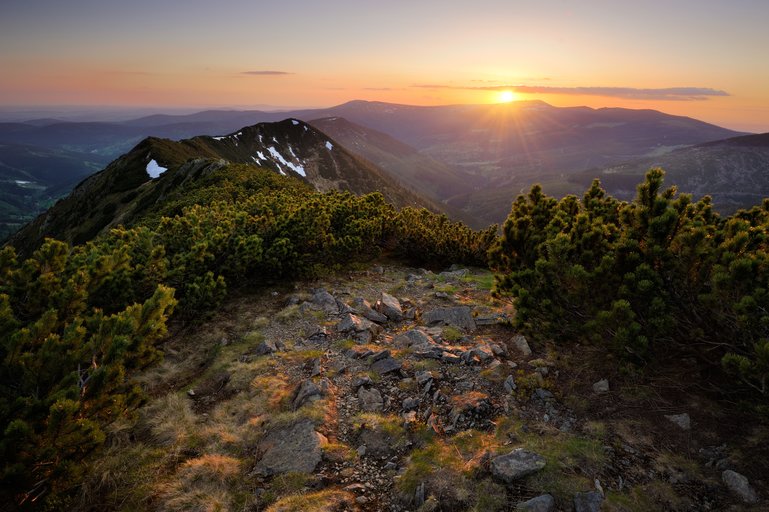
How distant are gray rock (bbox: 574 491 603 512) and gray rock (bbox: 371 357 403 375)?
4.90 m

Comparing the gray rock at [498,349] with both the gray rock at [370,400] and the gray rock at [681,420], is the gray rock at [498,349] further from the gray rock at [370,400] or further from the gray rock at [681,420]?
the gray rock at [681,420]

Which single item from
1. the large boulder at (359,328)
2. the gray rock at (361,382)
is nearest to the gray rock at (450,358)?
the gray rock at (361,382)

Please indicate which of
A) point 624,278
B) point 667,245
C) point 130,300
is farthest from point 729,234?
point 130,300

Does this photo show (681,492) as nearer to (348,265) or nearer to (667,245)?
(667,245)

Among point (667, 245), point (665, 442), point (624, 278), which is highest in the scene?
point (667, 245)

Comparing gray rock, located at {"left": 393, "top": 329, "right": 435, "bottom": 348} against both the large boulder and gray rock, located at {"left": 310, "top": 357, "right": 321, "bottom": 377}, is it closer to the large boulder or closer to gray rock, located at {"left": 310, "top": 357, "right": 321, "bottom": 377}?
the large boulder

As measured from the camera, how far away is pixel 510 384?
8.78 metres

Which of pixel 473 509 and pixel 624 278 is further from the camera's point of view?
pixel 624 278

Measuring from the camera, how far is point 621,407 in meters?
7.87

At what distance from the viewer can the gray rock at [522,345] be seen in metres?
10.4

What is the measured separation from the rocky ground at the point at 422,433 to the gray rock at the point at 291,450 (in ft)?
0.08

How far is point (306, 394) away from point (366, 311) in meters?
5.08

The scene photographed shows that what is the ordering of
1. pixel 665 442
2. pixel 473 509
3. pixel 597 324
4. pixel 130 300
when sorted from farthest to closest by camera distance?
pixel 130 300 → pixel 597 324 → pixel 665 442 → pixel 473 509

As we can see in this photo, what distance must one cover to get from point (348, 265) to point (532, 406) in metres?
12.7
